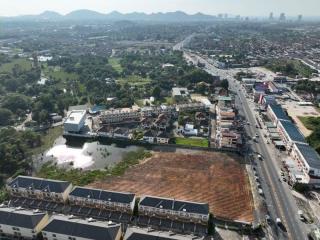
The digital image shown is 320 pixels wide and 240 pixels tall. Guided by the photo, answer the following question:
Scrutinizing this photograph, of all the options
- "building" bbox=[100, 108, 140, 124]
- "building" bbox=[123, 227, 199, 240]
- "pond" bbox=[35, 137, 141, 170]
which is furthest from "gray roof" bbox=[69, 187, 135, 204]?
"building" bbox=[100, 108, 140, 124]

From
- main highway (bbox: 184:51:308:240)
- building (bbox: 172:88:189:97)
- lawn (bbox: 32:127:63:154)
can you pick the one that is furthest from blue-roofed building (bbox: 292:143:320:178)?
lawn (bbox: 32:127:63:154)

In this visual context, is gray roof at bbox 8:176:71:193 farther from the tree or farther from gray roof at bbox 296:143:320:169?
gray roof at bbox 296:143:320:169

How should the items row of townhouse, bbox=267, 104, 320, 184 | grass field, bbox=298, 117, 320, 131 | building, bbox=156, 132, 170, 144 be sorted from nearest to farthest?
row of townhouse, bbox=267, 104, 320, 184 < building, bbox=156, 132, 170, 144 < grass field, bbox=298, 117, 320, 131

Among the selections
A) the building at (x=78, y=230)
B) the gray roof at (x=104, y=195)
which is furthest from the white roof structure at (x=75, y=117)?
the building at (x=78, y=230)

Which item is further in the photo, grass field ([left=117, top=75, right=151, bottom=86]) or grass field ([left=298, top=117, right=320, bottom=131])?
grass field ([left=117, top=75, right=151, bottom=86])

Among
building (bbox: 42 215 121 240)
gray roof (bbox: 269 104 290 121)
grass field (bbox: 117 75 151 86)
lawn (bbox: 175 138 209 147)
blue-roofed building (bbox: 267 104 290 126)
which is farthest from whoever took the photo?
grass field (bbox: 117 75 151 86)

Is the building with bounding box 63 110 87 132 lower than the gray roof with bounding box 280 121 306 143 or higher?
lower

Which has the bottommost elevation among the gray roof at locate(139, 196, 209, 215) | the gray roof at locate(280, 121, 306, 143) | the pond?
the pond

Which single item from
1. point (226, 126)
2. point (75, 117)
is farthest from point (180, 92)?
point (75, 117)
